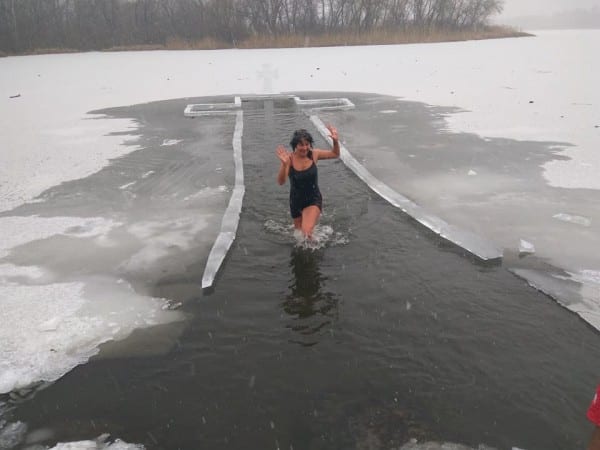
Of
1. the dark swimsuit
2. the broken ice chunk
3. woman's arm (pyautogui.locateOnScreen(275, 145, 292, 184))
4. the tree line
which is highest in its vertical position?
the tree line

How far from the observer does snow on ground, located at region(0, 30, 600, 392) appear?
438 centimetres

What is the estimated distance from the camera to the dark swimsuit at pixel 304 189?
5.71 m

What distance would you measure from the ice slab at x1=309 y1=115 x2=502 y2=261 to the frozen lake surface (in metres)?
0.18

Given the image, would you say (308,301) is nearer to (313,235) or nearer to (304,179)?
(313,235)

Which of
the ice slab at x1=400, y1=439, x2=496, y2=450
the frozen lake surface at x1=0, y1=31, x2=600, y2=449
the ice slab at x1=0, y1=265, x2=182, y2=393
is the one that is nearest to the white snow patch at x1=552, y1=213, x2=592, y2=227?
the frozen lake surface at x1=0, y1=31, x2=600, y2=449

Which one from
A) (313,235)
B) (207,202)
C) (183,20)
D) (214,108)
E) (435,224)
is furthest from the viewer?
(183,20)

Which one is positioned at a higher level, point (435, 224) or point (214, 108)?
point (214, 108)

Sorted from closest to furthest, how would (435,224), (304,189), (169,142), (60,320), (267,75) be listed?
(60,320), (304,189), (435,224), (169,142), (267,75)

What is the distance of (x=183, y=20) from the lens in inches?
1793

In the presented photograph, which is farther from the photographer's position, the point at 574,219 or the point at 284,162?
the point at 574,219

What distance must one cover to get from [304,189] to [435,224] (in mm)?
1654

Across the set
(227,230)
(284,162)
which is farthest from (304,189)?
(227,230)

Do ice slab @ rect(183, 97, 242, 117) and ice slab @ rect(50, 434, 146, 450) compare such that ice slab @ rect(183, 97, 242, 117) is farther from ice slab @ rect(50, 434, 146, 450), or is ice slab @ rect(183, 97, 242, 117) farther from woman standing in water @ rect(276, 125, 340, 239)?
ice slab @ rect(50, 434, 146, 450)

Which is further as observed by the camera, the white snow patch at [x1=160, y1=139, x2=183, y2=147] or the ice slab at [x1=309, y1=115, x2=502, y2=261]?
the white snow patch at [x1=160, y1=139, x2=183, y2=147]
